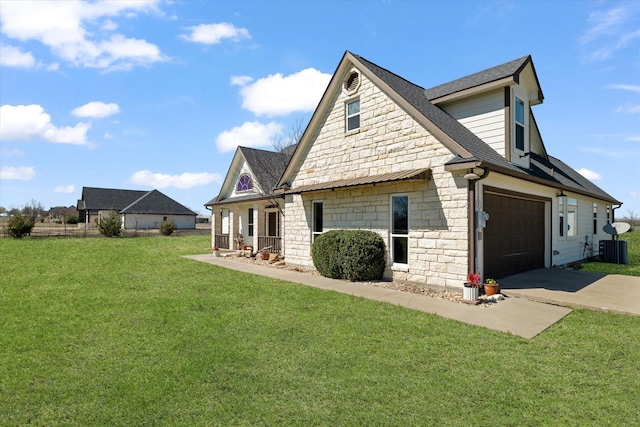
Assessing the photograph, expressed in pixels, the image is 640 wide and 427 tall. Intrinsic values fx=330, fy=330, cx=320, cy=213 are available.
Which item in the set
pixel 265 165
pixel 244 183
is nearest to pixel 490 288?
pixel 265 165

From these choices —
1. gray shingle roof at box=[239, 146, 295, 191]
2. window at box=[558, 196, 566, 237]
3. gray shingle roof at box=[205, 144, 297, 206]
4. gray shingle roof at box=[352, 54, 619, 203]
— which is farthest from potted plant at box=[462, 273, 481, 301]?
gray shingle roof at box=[239, 146, 295, 191]

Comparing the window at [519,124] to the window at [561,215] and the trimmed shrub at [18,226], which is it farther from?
the trimmed shrub at [18,226]

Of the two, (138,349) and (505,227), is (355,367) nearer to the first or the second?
(138,349)

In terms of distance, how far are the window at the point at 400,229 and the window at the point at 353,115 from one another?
10.6 ft

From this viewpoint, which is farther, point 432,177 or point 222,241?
point 222,241

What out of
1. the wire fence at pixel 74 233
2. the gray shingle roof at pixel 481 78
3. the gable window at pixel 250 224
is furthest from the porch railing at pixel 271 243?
the wire fence at pixel 74 233

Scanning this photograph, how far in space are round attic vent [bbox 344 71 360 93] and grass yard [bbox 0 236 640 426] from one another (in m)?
7.67

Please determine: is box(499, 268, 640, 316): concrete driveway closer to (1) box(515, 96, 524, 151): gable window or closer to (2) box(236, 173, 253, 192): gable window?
(1) box(515, 96, 524, 151): gable window

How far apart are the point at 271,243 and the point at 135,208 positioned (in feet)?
124

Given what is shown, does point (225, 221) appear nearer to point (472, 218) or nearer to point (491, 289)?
point (472, 218)

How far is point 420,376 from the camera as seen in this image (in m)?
4.11

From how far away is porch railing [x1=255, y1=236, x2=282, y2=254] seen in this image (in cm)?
1744

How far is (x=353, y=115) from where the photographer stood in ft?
38.8

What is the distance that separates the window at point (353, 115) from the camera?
11.7 metres
